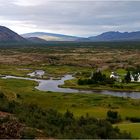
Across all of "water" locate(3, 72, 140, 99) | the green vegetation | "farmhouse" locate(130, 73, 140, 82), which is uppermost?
the green vegetation

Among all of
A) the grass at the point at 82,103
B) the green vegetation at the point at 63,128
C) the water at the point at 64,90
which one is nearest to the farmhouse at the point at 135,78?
the water at the point at 64,90

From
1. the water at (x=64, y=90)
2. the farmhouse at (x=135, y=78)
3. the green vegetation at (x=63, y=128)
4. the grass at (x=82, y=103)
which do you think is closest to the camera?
the green vegetation at (x=63, y=128)

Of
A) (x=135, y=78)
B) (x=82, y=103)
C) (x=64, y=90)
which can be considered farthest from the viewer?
(x=135, y=78)

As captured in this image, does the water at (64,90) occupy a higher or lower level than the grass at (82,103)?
lower

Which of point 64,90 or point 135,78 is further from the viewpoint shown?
point 135,78

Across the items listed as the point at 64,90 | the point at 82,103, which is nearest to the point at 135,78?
the point at 64,90

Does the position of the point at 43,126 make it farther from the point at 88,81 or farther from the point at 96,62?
the point at 96,62

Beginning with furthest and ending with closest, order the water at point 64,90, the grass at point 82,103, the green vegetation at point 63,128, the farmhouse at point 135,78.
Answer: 1. the farmhouse at point 135,78
2. the water at point 64,90
3. the grass at point 82,103
4. the green vegetation at point 63,128

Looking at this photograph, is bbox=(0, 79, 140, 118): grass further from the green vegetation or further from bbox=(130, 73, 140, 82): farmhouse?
bbox=(130, 73, 140, 82): farmhouse

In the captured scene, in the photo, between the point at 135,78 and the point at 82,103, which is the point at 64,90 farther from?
the point at 135,78

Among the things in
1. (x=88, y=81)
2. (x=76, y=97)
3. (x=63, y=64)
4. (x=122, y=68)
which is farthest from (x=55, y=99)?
(x=63, y=64)

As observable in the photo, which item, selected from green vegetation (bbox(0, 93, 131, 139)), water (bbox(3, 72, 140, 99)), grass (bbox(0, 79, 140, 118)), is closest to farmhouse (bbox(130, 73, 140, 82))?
water (bbox(3, 72, 140, 99))

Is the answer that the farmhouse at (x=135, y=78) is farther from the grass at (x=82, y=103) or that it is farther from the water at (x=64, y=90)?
the grass at (x=82, y=103)
